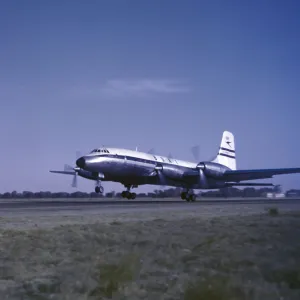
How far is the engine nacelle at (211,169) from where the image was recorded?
212 feet

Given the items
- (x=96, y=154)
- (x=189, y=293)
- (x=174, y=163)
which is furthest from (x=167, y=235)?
(x=174, y=163)

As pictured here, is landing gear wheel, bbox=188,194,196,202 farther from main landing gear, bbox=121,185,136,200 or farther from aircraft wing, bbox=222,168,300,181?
main landing gear, bbox=121,185,136,200

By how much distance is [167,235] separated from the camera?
54.0 ft

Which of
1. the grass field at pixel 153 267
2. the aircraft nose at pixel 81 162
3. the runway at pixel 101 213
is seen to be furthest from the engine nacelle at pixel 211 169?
the grass field at pixel 153 267

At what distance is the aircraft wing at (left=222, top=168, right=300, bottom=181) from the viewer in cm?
6234

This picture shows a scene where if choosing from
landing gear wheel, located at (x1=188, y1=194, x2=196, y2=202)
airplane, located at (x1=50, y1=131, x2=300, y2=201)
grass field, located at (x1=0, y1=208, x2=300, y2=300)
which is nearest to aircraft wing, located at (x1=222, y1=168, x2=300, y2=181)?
airplane, located at (x1=50, y1=131, x2=300, y2=201)

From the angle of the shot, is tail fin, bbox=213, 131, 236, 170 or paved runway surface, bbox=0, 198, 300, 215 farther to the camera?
tail fin, bbox=213, 131, 236, 170

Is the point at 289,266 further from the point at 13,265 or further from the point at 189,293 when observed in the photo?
the point at 13,265

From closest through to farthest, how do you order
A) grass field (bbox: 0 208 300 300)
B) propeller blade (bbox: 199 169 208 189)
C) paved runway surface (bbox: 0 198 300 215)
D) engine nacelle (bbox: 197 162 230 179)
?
grass field (bbox: 0 208 300 300) → paved runway surface (bbox: 0 198 300 215) → propeller blade (bbox: 199 169 208 189) → engine nacelle (bbox: 197 162 230 179)

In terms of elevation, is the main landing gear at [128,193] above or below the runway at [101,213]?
above

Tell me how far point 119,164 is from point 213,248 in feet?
149

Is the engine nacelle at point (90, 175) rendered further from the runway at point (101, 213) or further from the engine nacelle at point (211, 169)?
the engine nacelle at point (211, 169)

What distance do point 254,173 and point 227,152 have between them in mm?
16029

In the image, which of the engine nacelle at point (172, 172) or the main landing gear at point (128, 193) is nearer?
the engine nacelle at point (172, 172)
